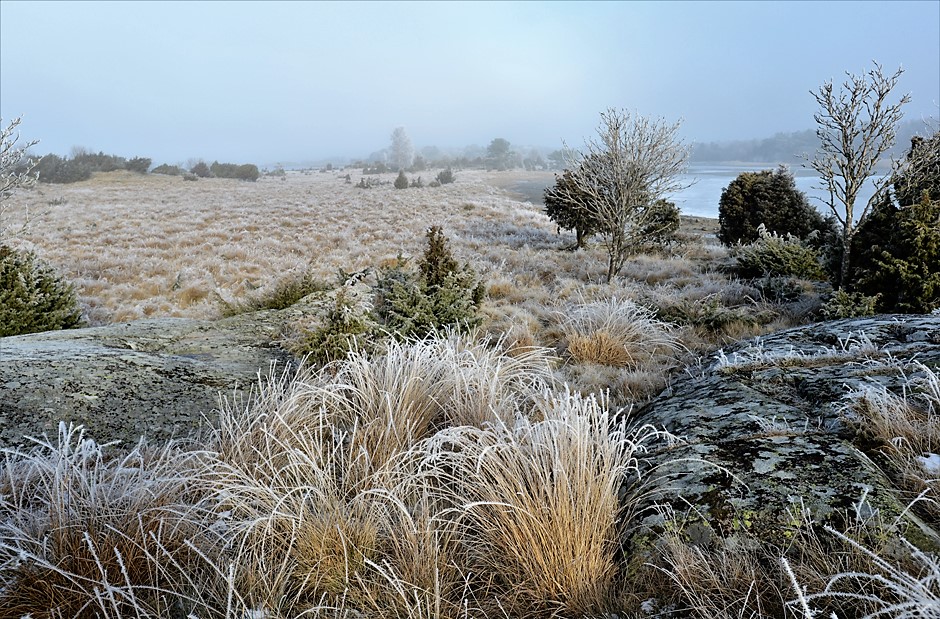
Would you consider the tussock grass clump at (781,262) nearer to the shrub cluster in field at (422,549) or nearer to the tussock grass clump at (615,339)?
the tussock grass clump at (615,339)

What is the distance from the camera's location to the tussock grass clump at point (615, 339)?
4648 mm

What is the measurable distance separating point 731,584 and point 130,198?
34.8 meters

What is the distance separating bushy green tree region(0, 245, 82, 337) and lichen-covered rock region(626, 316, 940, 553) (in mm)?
7281

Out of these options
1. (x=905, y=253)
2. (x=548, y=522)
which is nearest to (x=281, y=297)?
(x=548, y=522)

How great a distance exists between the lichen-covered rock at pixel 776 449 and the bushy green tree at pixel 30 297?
7281 millimetres

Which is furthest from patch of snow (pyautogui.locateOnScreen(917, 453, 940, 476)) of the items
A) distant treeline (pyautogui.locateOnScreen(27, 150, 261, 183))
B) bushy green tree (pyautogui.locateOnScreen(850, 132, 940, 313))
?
distant treeline (pyautogui.locateOnScreen(27, 150, 261, 183))

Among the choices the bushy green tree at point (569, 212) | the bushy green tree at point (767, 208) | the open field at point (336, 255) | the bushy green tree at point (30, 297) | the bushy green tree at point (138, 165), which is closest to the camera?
the bushy green tree at point (30, 297)

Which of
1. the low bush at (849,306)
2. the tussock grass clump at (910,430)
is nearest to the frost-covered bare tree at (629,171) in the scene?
the low bush at (849,306)

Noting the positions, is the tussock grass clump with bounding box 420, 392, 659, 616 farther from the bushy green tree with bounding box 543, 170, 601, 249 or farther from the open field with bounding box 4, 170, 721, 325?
the bushy green tree with bounding box 543, 170, 601, 249

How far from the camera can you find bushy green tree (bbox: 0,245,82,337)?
602 centimetres

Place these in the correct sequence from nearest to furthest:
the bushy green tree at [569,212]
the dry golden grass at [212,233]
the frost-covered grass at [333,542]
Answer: the frost-covered grass at [333,542]
the dry golden grass at [212,233]
the bushy green tree at [569,212]

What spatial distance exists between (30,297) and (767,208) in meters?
21.3

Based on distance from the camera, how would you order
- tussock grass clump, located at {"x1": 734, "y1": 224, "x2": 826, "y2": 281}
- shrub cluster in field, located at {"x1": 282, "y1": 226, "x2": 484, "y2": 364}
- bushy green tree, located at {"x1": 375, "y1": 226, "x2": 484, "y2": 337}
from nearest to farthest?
1. shrub cluster in field, located at {"x1": 282, "y1": 226, "x2": 484, "y2": 364}
2. bushy green tree, located at {"x1": 375, "y1": 226, "x2": 484, "y2": 337}
3. tussock grass clump, located at {"x1": 734, "y1": 224, "x2": 826, "y2": 281}

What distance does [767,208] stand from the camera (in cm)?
1859
